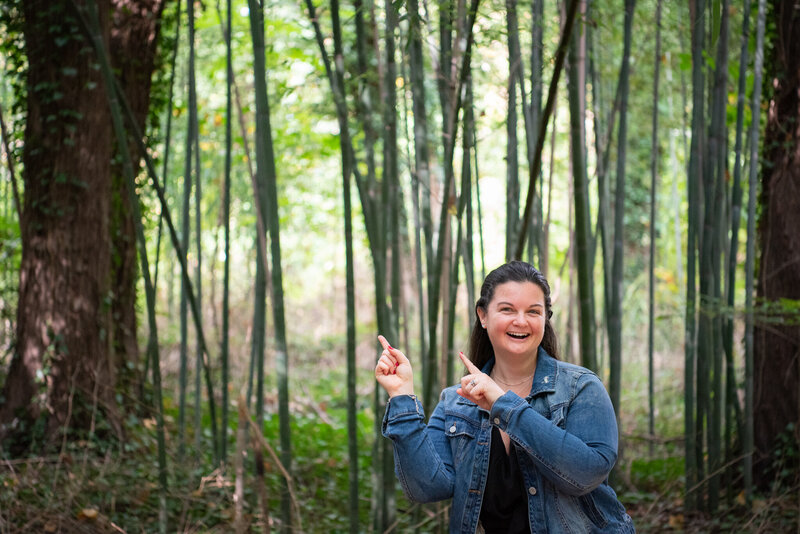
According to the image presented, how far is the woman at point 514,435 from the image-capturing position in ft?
A: 3.59

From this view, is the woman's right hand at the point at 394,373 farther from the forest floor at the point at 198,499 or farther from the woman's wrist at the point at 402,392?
the forest floor at the point at 198,499

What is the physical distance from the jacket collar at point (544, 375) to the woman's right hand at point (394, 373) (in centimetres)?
20

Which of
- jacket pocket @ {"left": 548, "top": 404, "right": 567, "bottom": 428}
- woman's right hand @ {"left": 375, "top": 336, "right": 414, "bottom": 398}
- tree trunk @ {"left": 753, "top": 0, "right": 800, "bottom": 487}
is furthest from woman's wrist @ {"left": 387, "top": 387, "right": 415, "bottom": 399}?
tree trunk @ {"left": 753, "top": 0, "right": 800, "bottom": 487}

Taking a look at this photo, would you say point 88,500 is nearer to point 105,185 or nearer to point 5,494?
point 5,494

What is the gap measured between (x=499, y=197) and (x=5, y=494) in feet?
29.0

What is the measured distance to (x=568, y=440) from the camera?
3.54ft

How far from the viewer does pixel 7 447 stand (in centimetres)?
342

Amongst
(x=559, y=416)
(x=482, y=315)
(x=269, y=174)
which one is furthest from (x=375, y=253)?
(x=559, y=416)

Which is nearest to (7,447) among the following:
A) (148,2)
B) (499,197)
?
(148,2)

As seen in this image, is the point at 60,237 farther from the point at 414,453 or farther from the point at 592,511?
the point at 592,511

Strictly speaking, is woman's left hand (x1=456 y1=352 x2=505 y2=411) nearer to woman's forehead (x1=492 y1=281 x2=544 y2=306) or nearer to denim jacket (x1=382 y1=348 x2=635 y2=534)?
denim jacket (x1=382 y1=348 x2=635 y2=534)

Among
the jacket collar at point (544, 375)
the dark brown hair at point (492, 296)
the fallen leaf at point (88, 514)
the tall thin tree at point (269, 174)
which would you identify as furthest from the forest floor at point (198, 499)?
the jacket collar at point (544, 375)

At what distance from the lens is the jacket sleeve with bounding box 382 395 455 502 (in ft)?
3.84

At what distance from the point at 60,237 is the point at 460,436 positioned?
2946 mm
